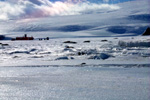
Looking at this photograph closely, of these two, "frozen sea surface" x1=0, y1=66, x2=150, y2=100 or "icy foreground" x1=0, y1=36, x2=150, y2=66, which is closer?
"frozen sea surface" x1=0, y1=66, x2=150, y2=100

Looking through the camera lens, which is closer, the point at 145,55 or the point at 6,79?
the point at 6,79

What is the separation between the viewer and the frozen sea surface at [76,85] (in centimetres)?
208

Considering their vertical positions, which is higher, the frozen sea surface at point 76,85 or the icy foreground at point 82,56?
the icy foreground at point 82,56

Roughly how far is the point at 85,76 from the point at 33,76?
61 centimetres

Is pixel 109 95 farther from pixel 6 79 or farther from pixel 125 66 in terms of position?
pixel 125 66

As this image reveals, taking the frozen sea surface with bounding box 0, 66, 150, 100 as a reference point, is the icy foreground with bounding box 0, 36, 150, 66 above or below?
above

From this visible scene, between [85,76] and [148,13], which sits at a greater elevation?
[148,13]

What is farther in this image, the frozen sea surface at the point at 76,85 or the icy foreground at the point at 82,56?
the icy foreground at the point at 82,56

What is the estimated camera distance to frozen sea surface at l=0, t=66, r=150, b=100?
2080 millimetres

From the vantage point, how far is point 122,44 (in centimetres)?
734

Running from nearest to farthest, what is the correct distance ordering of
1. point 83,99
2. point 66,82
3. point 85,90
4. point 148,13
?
point 83,99 < point 85,90 < point 66,82 < point 148,13

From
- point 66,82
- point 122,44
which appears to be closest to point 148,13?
point 122,44

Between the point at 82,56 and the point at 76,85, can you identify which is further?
the point at 82,56

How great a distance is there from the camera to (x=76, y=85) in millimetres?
2477
